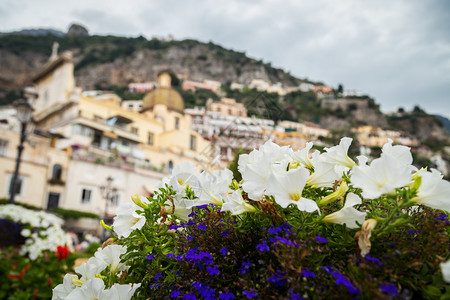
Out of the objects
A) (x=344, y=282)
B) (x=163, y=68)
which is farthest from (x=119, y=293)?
(x=163, y=68)

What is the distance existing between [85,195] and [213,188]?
29.6m

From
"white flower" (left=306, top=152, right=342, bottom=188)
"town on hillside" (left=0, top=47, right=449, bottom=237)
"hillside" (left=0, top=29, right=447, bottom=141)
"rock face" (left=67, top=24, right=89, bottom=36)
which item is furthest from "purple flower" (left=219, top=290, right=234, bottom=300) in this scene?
"rock face" (left=67, top=24, right=89, bottom=36)

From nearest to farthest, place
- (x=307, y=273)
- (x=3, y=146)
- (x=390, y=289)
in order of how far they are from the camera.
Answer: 1. (x=390, y=289)
2. (x=307, y=273)
3. (x=3, y=146)

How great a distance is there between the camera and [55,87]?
3869 centimetres

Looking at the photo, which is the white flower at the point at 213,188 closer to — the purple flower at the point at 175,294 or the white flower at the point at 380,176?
the purple flower at the point at 175,294

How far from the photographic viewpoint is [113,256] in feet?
5.41

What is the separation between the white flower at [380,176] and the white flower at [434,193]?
3.1 inches

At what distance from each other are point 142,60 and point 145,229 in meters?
123

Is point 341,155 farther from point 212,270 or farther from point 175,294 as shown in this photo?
point 175,294

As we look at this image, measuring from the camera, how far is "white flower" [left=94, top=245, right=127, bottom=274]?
1.64 m

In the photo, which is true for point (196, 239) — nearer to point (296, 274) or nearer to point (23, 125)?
point (296, 274)

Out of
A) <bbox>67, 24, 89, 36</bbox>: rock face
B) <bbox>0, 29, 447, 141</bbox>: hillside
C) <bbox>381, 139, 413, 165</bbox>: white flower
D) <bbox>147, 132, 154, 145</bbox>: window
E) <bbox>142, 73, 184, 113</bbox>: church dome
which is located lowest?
<bbox>381, 139, 413, 165</bbox>: white flower

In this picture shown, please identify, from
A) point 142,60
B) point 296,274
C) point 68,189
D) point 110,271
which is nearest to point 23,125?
point 110,271

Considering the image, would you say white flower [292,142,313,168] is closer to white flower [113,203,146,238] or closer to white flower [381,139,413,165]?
white flower [381,139,413,165]
